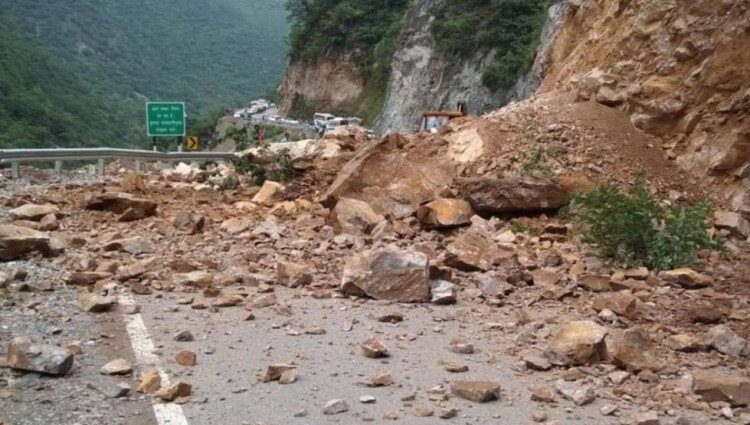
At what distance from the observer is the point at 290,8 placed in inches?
2457

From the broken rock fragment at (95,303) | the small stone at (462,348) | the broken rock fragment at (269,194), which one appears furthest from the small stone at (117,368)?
the broken rock fragment at (269,194)

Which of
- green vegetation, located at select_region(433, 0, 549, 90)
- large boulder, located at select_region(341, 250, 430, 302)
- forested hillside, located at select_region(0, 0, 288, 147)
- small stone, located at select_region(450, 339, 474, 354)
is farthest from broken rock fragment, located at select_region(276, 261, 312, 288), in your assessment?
forested hillside, located at select_region(0, 0, 288, 147)

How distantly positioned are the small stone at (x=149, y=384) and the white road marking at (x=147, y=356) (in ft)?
0.16

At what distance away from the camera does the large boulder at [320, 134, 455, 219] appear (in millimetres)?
9992

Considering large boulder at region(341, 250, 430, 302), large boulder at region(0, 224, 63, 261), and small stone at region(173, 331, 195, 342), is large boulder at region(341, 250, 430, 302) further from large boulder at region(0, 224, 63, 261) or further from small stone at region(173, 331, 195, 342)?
large boulder at region(0, 224, 63, 261)

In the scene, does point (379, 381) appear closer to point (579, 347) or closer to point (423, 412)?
point (423, 412)

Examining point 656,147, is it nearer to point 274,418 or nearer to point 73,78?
point 274,418

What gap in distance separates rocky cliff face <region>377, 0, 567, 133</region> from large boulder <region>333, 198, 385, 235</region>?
26.6 metres

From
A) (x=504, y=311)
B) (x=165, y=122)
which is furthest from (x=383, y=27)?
(x=504, y=311)

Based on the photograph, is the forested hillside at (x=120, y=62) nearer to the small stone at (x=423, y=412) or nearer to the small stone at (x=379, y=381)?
the small stone at (x=379, y=381)

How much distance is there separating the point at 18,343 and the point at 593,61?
9645mm

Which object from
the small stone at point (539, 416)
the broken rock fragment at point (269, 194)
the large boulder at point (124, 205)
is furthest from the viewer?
the broken rock fragment at point (269, 194)

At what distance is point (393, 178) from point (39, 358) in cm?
618

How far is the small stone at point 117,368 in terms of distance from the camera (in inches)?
194
